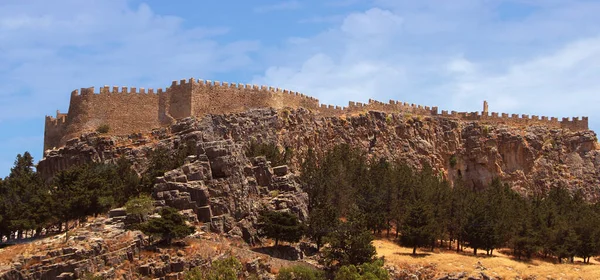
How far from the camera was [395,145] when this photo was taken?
85.7 metres

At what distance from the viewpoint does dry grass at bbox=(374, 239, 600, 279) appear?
58000 mm

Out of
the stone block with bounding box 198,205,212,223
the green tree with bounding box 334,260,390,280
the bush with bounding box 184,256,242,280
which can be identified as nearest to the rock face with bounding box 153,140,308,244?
the stone block with bounding box 198,205,212,223

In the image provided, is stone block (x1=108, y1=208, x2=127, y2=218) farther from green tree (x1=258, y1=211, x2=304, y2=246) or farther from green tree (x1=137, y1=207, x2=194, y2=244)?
green tree (x1=258, y1=211, x2=304, y2=246)

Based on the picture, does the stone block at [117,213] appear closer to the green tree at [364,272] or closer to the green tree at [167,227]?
the green tree at [167,227]

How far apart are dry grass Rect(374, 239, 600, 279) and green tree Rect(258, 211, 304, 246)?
20.5 feet

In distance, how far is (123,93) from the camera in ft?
239

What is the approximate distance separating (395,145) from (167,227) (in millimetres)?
37851

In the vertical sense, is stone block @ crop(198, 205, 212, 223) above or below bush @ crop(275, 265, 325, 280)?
above

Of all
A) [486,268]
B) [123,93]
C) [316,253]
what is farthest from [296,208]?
[123,93]

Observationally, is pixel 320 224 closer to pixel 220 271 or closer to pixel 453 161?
pixel 220 271

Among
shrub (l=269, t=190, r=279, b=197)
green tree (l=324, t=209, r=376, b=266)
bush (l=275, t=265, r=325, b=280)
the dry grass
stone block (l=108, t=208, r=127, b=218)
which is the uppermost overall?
shrub (l=269, t=190, r=279, b=197)

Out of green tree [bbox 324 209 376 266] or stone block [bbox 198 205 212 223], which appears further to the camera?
stone block [bbox 198 205 212 223]

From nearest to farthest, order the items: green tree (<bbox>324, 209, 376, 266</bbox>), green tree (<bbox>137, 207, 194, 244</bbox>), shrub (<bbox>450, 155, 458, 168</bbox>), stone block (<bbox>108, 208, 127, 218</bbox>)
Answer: green tree (<bbox>137, 207, 194, 244</bbox>) → green tree (<bbox>324, 209, 376, 266</bbox>) → stone block (<bbox>108, 208, 127, 218</bbox>) → shrub (<bbox>450, 155, 458, 168</bbox>)

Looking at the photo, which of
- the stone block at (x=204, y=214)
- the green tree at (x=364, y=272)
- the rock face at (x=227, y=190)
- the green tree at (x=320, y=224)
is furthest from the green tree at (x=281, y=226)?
the green tree at (x=364, y=272)
